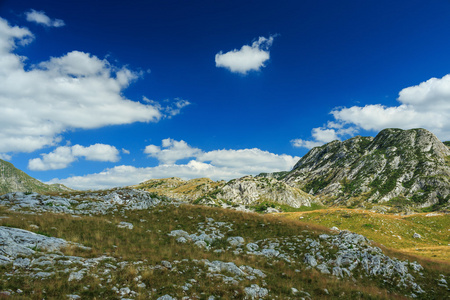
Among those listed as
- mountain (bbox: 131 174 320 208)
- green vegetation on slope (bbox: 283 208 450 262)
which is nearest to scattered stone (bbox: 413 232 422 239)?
green vegetation on slope (bbox: 283 208 450 262)

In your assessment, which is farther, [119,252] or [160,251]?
[160,251]

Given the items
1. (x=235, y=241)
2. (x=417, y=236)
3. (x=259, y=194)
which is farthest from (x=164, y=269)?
(x=259, y=194)

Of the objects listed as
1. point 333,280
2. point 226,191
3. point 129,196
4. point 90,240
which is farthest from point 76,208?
point 226,191

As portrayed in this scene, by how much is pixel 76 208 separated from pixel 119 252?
19.5 m

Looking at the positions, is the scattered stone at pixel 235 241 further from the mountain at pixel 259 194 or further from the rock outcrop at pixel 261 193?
the rock outcrop at pixel 261 193

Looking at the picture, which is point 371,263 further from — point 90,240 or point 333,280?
point 90,240

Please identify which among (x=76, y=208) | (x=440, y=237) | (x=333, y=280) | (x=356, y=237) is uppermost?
(x=76, y=208)

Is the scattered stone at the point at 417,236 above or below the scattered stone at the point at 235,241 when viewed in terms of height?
below

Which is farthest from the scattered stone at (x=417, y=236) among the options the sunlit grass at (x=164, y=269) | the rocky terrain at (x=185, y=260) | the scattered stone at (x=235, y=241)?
the scattered stone at (x=235, y=241)

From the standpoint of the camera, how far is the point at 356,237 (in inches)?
931

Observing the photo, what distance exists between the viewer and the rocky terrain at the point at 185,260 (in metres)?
11.0

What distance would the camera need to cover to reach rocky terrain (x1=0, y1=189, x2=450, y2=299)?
10969 millimetres

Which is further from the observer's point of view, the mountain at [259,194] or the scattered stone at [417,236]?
the mountain at [259,194]

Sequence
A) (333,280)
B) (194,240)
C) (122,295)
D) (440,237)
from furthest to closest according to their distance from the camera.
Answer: (440,237), (194,240), (333,280), (122,295)
